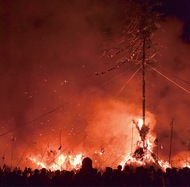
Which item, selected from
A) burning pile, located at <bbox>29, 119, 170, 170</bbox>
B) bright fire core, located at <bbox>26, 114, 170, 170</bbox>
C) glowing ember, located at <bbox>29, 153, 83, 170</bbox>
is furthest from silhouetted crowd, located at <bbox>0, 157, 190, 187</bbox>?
glowing ember, located at <bbox>29, 153, 83, 170</bbox>

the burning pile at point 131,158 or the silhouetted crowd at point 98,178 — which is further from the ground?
the burning pile at point 131,158

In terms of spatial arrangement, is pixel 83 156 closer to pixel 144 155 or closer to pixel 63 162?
pixel 63 162

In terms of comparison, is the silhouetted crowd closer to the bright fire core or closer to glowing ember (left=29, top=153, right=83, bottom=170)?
the bright fire core

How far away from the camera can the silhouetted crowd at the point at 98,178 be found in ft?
35.8

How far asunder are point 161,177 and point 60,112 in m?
14.7

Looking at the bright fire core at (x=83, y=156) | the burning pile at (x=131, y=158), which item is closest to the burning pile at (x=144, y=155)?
the burning pile at (x=131, y=158)

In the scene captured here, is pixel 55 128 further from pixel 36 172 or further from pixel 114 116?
pixel 36 172

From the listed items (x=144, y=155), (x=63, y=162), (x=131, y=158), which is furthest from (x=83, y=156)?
(x=144, y=155)

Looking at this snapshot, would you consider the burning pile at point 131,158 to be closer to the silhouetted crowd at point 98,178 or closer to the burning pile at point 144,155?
the burning pile at point 144,155

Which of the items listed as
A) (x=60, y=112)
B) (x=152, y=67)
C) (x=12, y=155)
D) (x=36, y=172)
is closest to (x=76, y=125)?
(x=60, y=112)

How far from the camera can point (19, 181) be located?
1137cm

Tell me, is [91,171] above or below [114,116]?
below

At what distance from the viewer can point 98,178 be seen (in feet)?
36.1

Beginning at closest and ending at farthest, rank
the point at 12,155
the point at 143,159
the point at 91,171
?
the point at 91,171 → the point at 143,159 → the point at 12,155
